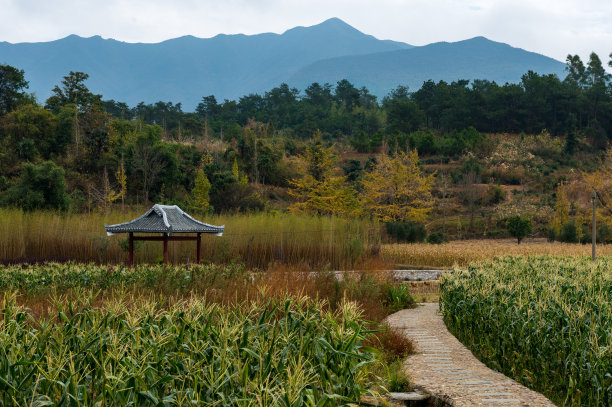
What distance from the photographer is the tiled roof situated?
13.8 m

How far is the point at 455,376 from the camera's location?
6.32 meters

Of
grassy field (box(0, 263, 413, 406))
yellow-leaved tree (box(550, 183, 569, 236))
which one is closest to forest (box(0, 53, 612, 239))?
yellow-leaved tree (box(550, 183, 569, 236))

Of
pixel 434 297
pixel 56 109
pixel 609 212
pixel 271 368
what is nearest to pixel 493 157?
pixel 609 212

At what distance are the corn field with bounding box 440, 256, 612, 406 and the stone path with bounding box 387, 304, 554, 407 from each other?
0.31m

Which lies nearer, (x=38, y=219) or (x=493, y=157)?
(x=38, y=219)

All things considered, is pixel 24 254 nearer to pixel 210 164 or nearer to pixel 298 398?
pixel 298 398

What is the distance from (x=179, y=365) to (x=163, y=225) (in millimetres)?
10534

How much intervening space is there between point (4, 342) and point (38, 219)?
1498 centimetres

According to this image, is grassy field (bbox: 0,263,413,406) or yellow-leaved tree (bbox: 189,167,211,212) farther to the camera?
yellow-leaved tree (bbox: 189,167,211,212)

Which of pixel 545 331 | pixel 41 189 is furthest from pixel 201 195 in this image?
pixel 545 331

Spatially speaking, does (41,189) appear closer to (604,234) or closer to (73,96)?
(73,96)

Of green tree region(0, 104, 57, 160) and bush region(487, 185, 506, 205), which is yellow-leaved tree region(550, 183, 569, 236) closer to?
bush region(487, 185, 506, 205)

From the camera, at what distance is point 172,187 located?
120 ft

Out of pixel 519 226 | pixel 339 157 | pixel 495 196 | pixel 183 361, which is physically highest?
pixel 339 157
